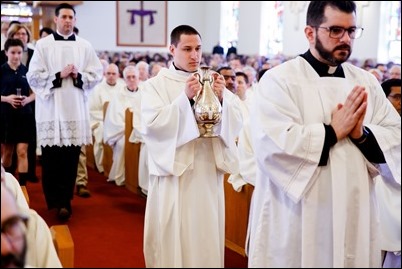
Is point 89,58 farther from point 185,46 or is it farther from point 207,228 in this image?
point 207,228

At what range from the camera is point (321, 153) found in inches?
102

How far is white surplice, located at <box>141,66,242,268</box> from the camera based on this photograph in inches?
149

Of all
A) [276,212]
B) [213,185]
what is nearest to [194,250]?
[213,185]

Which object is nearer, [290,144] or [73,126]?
[290,144]

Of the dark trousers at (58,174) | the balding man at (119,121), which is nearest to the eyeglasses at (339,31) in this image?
the dark trousers at (58,174)

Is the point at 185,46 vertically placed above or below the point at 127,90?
above

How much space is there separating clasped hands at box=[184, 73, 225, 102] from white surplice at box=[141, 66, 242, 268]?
3.7 inches

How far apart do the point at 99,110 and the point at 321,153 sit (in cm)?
722

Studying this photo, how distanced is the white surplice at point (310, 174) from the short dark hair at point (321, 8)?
0.70 ft

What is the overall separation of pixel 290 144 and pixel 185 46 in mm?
1567

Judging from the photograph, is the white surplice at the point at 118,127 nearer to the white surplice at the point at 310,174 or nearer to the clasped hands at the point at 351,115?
the white surplice at the point at 310,174

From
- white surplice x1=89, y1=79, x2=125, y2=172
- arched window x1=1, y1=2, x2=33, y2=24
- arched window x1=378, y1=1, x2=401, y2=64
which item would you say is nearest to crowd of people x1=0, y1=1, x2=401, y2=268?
white surplice x1=89, y1=79, x2=125, y2=172

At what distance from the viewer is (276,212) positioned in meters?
2.82

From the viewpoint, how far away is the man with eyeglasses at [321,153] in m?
2.57
